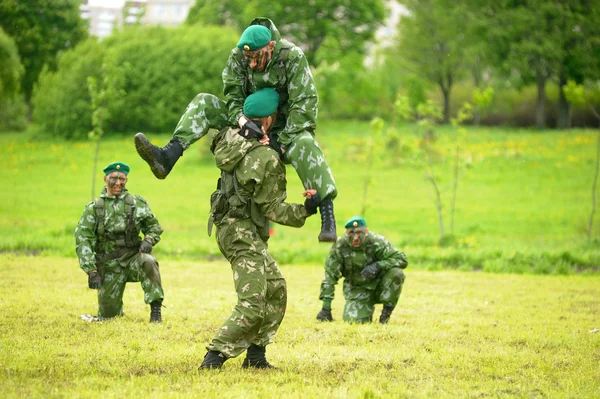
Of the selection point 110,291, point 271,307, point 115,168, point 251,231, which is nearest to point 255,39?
point 251,231

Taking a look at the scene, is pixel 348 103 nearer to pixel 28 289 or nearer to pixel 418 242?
pixel 418 242

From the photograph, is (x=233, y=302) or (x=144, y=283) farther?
(x=233, y=302)

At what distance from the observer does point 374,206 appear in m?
33.8

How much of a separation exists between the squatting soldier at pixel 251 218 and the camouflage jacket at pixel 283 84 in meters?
0.14

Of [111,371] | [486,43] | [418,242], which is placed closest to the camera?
[111,371]

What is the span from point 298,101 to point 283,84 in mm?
262

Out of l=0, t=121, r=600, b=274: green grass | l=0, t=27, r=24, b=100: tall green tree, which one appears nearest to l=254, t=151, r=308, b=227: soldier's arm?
l=0, t=121, r=600, b=274: green grass

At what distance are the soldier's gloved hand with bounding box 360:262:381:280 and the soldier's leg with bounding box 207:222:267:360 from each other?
4.60 meters

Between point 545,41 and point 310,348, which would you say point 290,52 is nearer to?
point 310,348

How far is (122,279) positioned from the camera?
11625 mm

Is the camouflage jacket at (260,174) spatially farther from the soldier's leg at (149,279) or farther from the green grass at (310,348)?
the soldier's leg at (149,279)

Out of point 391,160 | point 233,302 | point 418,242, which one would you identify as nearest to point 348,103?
point 391,160

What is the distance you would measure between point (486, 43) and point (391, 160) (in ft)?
60.0

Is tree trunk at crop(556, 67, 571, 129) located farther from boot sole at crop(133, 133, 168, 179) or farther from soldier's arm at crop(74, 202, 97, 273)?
boot sole at crop(133, 133, 168, 179)
